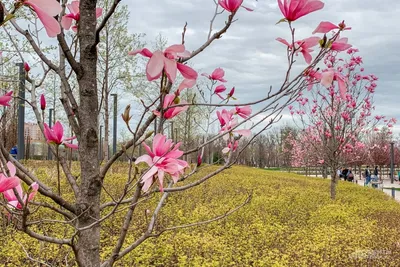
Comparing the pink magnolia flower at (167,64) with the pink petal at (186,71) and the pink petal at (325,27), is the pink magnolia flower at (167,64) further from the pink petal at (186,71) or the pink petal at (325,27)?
the pink petal at (325,27)

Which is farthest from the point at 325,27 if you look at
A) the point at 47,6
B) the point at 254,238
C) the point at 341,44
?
the point at 254,238

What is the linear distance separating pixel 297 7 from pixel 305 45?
0.53ft

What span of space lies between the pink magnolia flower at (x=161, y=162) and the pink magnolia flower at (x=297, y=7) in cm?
40

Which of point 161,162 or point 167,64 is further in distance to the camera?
point 161,162

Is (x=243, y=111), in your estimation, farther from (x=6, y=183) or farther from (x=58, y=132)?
(x=6, y=183)

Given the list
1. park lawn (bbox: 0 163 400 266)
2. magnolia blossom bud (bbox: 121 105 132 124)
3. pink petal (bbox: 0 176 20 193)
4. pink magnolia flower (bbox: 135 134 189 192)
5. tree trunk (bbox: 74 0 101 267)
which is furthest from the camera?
park lawn (bbox: 0 163 400 266)

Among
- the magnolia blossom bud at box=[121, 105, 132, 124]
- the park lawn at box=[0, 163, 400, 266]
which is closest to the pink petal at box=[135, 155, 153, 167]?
the magnolia blossom bud at box=[121, 105, 132, 124]

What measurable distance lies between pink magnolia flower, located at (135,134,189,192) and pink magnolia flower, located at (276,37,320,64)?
1.38 feet

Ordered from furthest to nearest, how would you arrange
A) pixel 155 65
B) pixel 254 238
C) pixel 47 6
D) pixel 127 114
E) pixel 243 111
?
pixel 254 238
pixel 243 111
pixel 127 114
pixel 155 65
pixel 47 6

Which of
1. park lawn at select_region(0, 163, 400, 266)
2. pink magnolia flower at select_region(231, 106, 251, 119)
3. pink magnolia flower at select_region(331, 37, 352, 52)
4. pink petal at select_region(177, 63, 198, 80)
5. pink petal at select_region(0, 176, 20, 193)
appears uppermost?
pink magnolia flower at select_region(331, 37, 352, 52)

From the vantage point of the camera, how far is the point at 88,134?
1.14 m

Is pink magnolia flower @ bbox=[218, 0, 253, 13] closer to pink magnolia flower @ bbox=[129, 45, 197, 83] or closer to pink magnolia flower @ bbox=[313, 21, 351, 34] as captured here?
pink magnolia flower @ bbox=[313, 21, 351, 34]

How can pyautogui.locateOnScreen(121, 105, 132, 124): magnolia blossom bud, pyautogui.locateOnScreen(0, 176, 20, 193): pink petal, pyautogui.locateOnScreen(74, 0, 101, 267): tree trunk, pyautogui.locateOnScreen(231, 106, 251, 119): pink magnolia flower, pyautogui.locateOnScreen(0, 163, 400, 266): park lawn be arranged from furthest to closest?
pyautogui.locateOnScreen(0, 163, 400, 266): park lawn, pyautogui.locateOnScreen(231, 106, 251, 119): pink magnolia flower, pyautogui.locateOnScreen(74, 0, 101, 267): tree trunk, pyautogui.locateOnScreen(121, 105, 132, 124): magnolia blossom bud, pyautogui.locateOnScreen(0, 176, 20, 193): pink petal

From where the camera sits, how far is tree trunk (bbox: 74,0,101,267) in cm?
114
